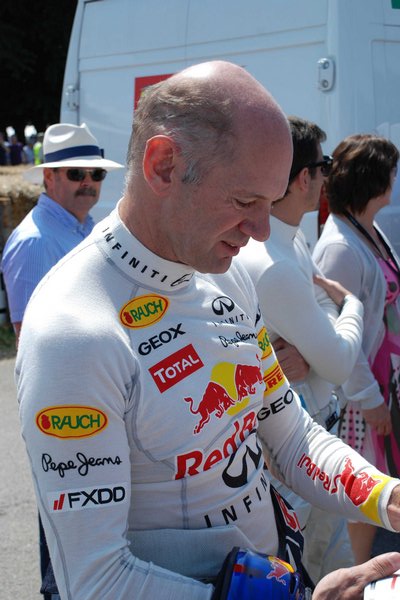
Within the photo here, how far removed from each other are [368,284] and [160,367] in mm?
1964

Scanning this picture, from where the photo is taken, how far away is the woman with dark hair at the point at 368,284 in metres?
3.22

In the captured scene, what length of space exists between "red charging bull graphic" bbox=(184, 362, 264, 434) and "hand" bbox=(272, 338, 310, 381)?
2.68 feet

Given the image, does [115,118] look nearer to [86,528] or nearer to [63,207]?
[63,207]

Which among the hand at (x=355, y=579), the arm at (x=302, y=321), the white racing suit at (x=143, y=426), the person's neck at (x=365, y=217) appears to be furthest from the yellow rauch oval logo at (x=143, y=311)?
the person's neck at (x=365, y=217)

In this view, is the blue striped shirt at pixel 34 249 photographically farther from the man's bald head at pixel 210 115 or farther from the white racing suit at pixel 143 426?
the man's bald head at pixel 210 115

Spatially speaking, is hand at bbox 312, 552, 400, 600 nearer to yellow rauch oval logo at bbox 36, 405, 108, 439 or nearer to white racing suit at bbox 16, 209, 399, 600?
white racing suit at bbox 16, 209, 399, 600

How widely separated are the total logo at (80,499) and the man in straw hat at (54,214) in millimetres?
1950

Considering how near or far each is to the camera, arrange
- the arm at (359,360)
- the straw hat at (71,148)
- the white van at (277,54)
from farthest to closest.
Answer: the white van at (277,54)
the straw hat at (71,148)
the arm at (359,360)

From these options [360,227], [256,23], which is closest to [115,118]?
[256,23]

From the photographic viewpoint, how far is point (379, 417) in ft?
10.5

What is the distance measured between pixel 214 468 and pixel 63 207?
237 cm

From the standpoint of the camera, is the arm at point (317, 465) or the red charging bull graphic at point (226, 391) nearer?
the red charging bull graphic at point (226, 391)

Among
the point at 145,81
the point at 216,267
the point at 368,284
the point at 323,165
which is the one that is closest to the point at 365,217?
the point at 368,284

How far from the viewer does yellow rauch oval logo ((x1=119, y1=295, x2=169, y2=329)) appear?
4.84ft
